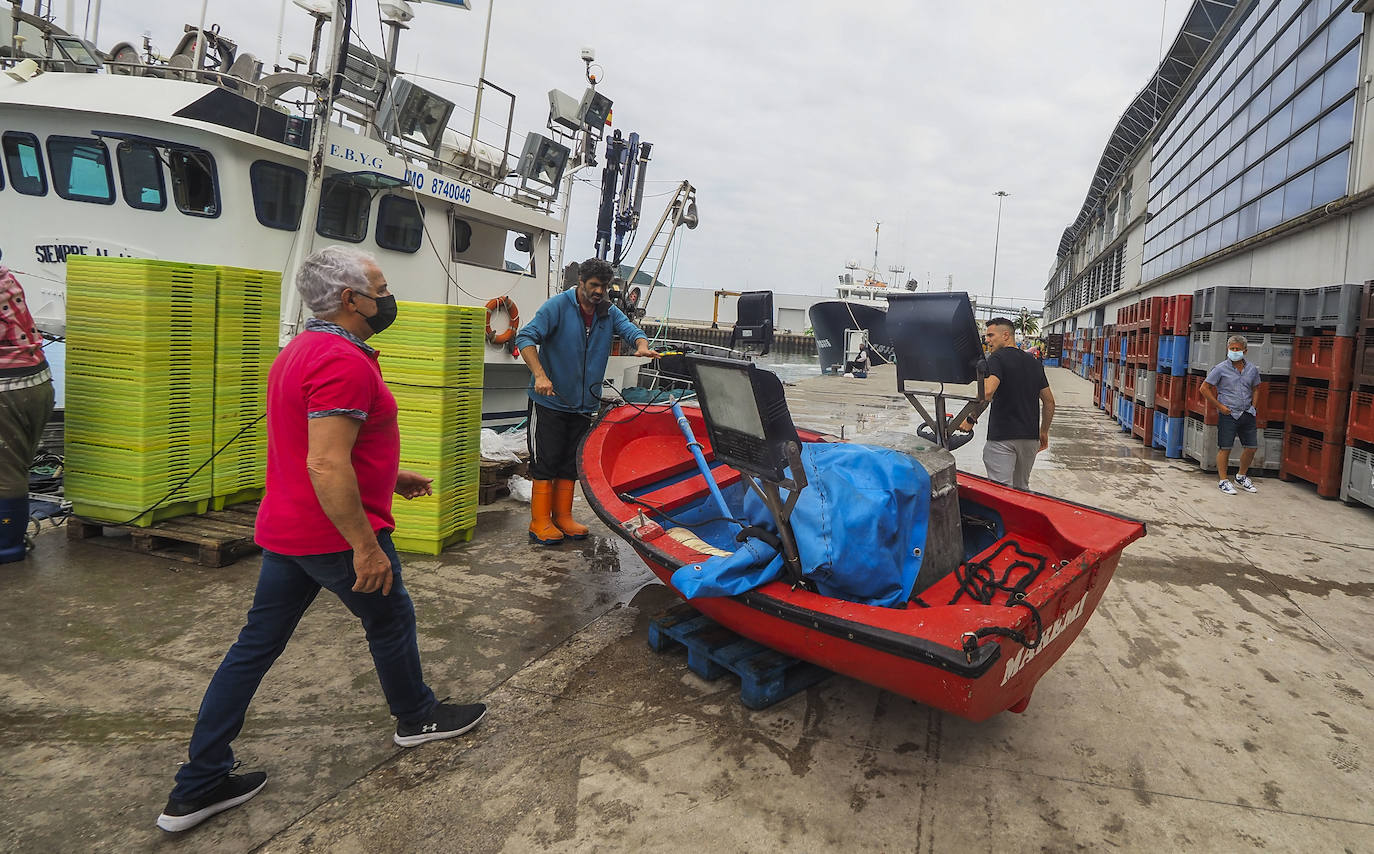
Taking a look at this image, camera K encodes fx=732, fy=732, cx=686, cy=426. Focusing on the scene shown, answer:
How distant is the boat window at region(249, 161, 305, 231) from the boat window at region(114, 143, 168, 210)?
2.43ft

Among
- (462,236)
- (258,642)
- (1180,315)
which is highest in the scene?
(462,236)

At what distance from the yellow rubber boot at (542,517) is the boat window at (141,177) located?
4.84 meters

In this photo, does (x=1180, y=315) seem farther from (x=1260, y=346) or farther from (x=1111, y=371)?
(x=1111, y=371)

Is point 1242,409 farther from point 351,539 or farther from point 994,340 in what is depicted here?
point 351,539

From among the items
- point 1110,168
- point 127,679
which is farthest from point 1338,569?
point 1110,168

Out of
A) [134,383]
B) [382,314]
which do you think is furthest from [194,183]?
[382,314]

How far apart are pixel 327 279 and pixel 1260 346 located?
30.5 ft

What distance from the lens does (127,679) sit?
2.90m

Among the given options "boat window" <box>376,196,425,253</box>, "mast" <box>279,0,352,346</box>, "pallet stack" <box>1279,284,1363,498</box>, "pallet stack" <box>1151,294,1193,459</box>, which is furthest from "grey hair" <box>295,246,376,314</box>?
"pallet stack" <box>1151,294,1193,459</box>

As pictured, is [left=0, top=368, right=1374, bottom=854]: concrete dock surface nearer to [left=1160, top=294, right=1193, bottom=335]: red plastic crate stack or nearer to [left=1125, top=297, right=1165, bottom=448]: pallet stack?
[left=1160, top=294, right=1193, bottom=335]: red plastic crate stack

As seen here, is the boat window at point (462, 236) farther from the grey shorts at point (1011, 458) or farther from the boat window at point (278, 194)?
the grey shorts at point (1011, 458)

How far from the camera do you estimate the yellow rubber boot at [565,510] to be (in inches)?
200

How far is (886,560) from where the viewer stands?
2.79m

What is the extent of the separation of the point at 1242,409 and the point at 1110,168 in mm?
36518
